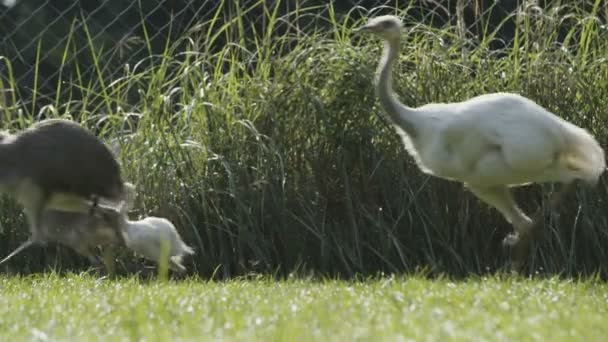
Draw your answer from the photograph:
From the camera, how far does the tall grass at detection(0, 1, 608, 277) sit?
7.33 metres

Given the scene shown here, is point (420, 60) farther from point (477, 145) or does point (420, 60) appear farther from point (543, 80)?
point (477, 145)

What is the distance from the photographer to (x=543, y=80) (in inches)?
303

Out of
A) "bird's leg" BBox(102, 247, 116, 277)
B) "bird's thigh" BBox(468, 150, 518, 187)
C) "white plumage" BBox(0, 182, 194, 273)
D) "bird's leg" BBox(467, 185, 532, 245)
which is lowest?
"bird's leg" BBox(102, 247, 116, 277)

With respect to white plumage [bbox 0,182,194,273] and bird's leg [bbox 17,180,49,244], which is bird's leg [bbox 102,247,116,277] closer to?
white plumage [bbox 0,182,194,273]

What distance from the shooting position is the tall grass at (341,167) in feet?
24.1

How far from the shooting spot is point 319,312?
4.21 meters

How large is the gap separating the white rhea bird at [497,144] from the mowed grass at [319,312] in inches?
35.7

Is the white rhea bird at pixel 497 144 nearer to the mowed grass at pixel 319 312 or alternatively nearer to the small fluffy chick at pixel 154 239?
the mowed grass at pixel 319 312

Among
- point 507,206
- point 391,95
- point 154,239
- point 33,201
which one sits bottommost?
point 154,239

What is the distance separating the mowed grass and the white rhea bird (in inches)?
35.7

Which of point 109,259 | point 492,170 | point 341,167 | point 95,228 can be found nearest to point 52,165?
point 95,228

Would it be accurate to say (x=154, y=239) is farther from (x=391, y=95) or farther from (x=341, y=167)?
(x=391, y=95)

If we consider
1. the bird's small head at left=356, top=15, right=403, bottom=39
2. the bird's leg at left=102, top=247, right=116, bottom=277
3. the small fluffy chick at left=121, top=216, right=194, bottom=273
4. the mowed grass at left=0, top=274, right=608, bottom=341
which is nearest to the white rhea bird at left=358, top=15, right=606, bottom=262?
the bird's small head at left=356, top=15, right=403, bottom=39

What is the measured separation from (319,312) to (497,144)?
261 cm
